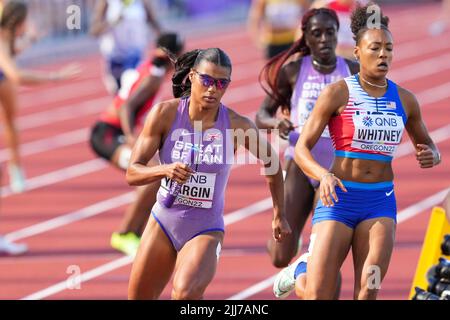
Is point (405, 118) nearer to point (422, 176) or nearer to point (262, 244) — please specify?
point (262, 244)

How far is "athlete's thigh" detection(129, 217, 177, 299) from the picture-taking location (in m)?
7.38

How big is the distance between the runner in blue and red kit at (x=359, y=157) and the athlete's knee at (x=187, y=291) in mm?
636

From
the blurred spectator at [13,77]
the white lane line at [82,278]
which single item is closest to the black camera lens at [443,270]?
the white lane line at [82,278]

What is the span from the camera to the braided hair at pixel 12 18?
12.4 m

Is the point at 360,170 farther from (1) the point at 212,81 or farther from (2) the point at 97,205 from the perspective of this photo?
(2) the point at 97,205

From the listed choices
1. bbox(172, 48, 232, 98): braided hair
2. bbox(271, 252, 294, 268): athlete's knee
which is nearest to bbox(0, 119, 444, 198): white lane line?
bbox(271, 252, 294, 268): athlete's knee

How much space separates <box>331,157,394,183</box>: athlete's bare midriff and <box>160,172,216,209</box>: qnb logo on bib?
2.45ft

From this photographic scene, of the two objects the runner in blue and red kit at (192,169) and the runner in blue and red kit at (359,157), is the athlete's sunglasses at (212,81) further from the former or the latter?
the runner in blue and red kit at (359,157)

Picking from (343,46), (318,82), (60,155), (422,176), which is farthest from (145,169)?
(60,155)

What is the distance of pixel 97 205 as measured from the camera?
13.5m

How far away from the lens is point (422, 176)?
14.6 metres

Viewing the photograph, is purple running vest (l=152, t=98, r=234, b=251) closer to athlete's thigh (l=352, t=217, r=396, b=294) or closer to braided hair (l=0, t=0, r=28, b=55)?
athlete's thigh (l=352, t=217, r=396, b=294)

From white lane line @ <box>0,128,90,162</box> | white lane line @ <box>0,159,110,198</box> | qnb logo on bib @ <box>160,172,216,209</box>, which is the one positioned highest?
qnb logo on bib @ <box>160,172,216,209</box>
